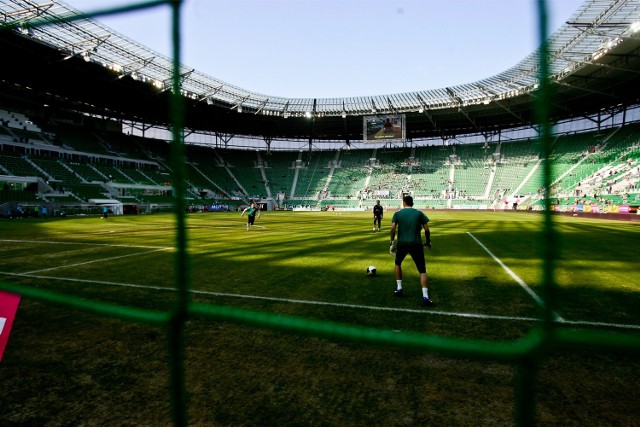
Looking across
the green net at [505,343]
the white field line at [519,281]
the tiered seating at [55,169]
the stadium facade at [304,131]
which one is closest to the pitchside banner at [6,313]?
the green net at [505,343]

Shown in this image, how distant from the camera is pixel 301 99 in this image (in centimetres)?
5600

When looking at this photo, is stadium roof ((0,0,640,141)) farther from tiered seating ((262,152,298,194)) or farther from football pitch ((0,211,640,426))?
football pitch ((0,211,640,426))

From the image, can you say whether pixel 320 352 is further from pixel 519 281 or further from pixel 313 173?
pixel 313 173

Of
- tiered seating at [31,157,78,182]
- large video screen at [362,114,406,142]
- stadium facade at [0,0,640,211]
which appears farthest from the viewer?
large video screen at [362,114,406,142]

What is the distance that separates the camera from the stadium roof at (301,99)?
28.1 m

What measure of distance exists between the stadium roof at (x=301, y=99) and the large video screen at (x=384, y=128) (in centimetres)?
153

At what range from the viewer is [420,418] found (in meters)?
2.47

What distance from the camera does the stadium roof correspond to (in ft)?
92.3

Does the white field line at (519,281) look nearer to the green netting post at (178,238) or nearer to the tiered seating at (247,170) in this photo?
the green netting post at (178,238)

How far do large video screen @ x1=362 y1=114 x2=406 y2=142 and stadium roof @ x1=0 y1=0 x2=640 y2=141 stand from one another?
153 cm

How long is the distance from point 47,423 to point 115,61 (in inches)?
1618

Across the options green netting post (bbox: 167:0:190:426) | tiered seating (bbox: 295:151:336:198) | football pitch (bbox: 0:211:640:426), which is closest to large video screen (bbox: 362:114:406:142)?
tiered seating (bbox: 295:151:336:198)

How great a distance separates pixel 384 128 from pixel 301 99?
14.4 meters

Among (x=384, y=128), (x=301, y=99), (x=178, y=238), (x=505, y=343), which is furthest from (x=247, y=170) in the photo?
(x=505, y=343)
